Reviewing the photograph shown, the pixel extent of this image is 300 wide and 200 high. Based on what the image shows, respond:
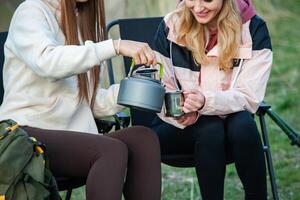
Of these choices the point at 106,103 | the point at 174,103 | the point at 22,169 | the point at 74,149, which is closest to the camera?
the point at 22,169

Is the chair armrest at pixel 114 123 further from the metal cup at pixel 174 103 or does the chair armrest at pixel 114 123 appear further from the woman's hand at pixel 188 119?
the metal cup at pixel 174 103

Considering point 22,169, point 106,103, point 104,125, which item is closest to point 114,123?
point 104,125

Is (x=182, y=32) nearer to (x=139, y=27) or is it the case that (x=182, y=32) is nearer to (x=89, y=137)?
(x=139, y=27)

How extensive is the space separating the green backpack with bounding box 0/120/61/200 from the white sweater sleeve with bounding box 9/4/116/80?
1.00 ft

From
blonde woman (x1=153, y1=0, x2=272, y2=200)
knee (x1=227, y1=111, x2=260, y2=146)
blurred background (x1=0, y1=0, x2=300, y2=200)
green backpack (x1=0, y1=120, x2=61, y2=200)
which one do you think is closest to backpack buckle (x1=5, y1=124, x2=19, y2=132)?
green backpack (x1=0, y1=120, x2=61, y2=200)

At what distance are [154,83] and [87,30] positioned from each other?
53cm

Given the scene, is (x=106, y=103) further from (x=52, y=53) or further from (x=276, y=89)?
(x=276, y=89)

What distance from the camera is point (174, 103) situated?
3.44m

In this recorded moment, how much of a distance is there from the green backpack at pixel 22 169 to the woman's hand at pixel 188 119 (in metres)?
0.78

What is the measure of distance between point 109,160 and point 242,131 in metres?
0.62

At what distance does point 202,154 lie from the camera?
11.7 ft

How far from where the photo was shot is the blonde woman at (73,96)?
10.6ft

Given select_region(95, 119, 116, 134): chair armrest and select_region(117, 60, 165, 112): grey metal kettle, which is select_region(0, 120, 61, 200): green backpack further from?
select_region(95, 119, 116, 134): chair armrest

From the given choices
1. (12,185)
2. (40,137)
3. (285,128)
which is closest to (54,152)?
(40,137)
